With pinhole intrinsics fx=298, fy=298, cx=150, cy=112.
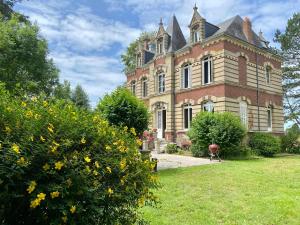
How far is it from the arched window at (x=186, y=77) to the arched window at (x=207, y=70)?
149 cm

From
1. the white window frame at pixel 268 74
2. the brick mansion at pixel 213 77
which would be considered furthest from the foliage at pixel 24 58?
the white window frame at pixel 268 74

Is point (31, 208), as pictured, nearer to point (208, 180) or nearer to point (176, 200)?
point (176, 200)

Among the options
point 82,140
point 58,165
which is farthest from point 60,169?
point 82,140

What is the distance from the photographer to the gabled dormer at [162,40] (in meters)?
24.7

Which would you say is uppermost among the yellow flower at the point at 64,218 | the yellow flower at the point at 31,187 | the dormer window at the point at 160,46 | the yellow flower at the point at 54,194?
the dormer window at the point at 160,46

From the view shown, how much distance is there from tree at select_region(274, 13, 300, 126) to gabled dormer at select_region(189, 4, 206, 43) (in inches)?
683

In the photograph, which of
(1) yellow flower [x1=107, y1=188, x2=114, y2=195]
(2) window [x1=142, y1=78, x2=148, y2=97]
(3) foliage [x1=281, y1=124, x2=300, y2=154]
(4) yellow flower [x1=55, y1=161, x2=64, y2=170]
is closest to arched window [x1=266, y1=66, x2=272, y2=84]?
(3) foliage [x1=281, y1=124, x2=300, y2=154]

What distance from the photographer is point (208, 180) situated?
9227mm

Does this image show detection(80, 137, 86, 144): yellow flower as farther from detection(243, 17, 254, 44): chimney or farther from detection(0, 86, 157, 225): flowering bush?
detection(243, 17, 254, 44): chimney

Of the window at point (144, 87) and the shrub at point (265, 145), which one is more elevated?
the window at point (144, 87)

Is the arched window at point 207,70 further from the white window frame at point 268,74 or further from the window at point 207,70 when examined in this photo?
the white window frame at point 268,74

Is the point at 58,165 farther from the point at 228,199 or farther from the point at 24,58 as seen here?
the point at 24,58

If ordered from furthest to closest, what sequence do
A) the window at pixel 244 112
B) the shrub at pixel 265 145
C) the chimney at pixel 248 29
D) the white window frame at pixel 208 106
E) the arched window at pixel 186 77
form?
the arched window at pixel 186 77, the chimney at pixel 248 29, the window at pixel 244 112, the white window frame at pixel 208 106, the shrub at pixel 265 145

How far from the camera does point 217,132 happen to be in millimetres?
16234
